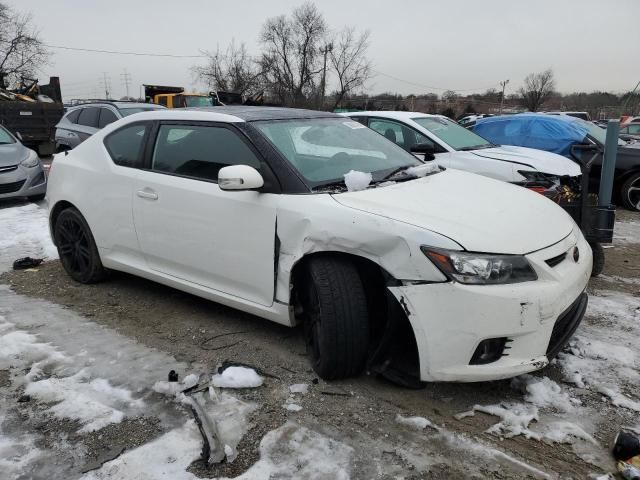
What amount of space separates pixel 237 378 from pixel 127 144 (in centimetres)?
220

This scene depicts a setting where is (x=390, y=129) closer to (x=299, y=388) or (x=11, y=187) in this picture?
(x=299, y=388)

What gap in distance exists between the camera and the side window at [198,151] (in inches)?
136

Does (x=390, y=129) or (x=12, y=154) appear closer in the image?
(x=390, y=129)

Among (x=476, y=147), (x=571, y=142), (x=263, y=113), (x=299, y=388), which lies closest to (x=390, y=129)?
(x=476, y=147)

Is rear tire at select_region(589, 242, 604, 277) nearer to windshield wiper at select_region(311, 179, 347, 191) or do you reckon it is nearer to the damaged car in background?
the damaged car in background

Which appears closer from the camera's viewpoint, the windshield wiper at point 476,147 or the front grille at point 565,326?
the front grille at point 565,326

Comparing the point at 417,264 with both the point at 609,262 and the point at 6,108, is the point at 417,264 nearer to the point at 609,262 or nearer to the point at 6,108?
the point at 609,262

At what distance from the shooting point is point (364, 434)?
102 inches

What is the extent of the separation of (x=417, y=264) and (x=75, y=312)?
116 inches

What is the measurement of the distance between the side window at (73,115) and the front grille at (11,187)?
3.12 metres

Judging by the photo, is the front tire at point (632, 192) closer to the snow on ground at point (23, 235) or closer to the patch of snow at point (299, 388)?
the patch of snow at point (299, 388)

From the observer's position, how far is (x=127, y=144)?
164 inches

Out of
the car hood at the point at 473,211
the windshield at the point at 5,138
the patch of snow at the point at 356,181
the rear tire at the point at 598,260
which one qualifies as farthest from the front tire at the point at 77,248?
the windshield at the point at 5,138

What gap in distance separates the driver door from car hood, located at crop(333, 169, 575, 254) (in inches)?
24.1
